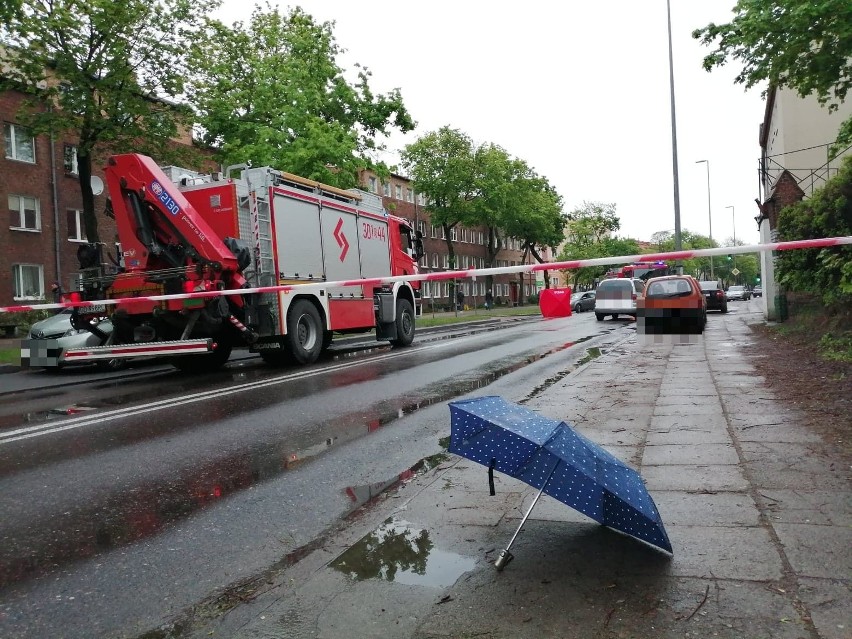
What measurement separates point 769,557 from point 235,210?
10466 mm

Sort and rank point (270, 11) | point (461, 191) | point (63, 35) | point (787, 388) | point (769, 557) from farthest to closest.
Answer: point (461, 191)
point (270, 11)
point (63, 35)
point (787, 388)
point (769, 557)

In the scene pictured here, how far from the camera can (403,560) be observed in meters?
3.52

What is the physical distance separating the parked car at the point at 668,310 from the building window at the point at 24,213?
28382 mm

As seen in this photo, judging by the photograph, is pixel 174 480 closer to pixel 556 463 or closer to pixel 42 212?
pixel 556 463

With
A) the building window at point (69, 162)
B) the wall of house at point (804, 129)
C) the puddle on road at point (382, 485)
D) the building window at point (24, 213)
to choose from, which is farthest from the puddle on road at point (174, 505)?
the building window at point (69, 162)

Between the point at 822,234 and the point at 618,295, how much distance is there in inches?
299

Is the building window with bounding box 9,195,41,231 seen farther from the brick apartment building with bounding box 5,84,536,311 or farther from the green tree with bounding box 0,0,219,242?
the green tree with bounding box 0,0,219,242

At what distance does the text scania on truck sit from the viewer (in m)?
11.2

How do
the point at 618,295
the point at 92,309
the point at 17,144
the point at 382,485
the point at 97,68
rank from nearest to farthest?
the point at 382,485 < the point at 618,295 < the point at 92,309 < the point at 97,68 < the point at 17,144

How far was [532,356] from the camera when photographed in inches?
571

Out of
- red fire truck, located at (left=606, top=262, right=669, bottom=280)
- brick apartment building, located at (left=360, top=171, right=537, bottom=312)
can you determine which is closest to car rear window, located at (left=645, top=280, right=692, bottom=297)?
red fire truck, located at (left=606, top=262, right=669, bottom=280)

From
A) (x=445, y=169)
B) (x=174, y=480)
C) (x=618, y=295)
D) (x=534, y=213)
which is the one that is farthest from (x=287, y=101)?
(x=534, y=213)

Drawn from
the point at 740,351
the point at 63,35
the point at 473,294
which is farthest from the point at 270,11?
the point at 473,294

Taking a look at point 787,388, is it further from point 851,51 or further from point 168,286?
point 168,286
